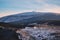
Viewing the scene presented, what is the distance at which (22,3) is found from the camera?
45.0 inches

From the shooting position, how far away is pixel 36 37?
1091 mm

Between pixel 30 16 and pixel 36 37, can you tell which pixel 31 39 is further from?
pixel 30 16

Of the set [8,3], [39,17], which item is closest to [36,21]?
[39,17]

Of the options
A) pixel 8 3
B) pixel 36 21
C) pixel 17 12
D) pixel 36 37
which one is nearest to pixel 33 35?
pixel 36 37

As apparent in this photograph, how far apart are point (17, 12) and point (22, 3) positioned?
4.2 inches

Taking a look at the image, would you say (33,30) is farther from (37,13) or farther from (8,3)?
(8,3)

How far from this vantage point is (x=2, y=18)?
1.13 m

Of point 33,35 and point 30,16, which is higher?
point 30,16

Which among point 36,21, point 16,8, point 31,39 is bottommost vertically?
point 31,39

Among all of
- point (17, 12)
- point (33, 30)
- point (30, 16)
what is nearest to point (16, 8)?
point (17, 12)

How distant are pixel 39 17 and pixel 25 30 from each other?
20 cm

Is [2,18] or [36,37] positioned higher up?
[2,18]

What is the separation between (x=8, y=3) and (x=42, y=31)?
45 centimetres

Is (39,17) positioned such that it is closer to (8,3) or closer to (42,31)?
(42,31)
